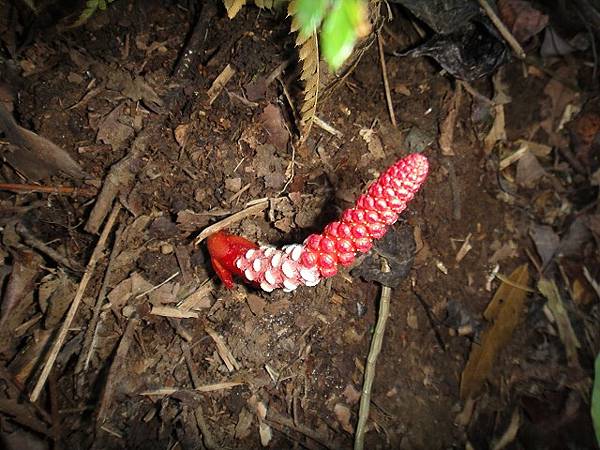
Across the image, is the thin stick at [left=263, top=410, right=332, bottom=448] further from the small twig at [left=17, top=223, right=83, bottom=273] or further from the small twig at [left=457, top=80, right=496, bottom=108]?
the small twig at [left=457, top=80, right=496, bottom=108]

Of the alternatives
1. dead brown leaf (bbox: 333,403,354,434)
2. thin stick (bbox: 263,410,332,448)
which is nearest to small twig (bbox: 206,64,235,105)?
thin stick (bbox: 263,410,332,448)

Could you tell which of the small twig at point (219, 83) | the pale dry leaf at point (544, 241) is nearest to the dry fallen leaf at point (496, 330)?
the pale dry leaf at point (544, 241)

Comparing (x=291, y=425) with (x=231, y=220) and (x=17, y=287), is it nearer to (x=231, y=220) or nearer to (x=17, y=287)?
(x=231, y=220)

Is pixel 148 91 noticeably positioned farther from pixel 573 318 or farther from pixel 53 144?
pixel 573 318

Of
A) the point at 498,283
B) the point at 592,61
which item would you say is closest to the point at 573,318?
the point at 498,283

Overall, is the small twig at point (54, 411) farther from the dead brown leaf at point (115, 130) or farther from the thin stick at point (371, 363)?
the thin stick at point (371, 363)
